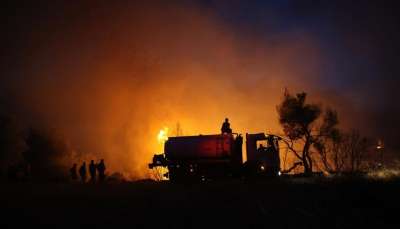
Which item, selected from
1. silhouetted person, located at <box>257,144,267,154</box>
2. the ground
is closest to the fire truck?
silhouetted person, located at <box>257,144,267,154</box>

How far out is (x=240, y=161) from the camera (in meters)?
32.5

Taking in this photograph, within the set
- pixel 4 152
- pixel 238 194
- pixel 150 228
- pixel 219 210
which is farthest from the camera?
pixel 4 152

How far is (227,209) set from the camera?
15.9 metres

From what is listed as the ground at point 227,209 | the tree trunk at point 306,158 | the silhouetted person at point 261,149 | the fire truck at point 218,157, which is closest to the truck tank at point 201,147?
the fire truck at point 218,157

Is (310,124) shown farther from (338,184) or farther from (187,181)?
(338,184)

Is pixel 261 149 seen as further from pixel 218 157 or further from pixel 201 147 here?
pixel 201 147

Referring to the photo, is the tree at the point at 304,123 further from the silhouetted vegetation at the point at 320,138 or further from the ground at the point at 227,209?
the ground at the point at 227,209

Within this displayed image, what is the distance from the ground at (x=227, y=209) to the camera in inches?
503

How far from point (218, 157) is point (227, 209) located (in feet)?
51.9

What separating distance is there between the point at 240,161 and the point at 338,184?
1107cm

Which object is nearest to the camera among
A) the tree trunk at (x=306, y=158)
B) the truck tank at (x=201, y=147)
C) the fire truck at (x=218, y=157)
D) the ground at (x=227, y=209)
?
the ground at (x=227, y=209)

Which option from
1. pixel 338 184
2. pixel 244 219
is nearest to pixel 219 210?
pixel 244 219

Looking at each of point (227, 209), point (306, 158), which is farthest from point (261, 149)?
point (227, 209)

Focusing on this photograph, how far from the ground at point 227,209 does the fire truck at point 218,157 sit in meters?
9.52
